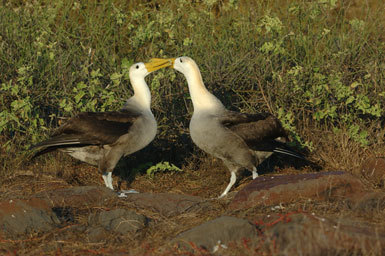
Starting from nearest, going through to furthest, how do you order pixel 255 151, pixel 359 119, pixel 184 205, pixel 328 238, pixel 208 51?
1. pixel 328 238
2. pixel 184 205
3. pixel 255 151
4. pixel 359 119
5. pixel 208 51

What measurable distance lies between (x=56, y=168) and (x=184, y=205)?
85.0 inches

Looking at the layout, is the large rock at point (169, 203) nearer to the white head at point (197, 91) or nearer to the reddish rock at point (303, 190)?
the reddish rock at point (303, 190)

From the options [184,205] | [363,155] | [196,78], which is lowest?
[363,155]

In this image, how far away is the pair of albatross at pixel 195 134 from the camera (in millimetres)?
6426

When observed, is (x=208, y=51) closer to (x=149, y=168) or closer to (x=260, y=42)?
(x=260, y=42)

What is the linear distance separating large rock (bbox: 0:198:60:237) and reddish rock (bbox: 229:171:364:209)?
152 cm

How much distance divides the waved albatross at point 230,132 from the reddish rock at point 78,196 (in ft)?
3.91

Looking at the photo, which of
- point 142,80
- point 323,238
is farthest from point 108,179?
point 323,238

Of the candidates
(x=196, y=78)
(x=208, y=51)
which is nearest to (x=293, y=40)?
(x=208, y=51)

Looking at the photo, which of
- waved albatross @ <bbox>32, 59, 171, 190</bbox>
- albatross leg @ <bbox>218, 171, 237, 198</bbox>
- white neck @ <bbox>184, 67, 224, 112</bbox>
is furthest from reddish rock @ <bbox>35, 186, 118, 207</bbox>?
white neck @ <bbox>184, 67, 224, 112</bbox>

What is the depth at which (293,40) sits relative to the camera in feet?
25.6

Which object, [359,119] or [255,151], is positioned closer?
[255,151]

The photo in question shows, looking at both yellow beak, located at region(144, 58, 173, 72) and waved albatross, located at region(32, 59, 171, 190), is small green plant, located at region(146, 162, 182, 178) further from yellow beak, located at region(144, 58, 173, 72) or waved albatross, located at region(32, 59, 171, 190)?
yellow beak, located at region(144, 58, 173, 72)

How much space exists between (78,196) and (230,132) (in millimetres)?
1747
